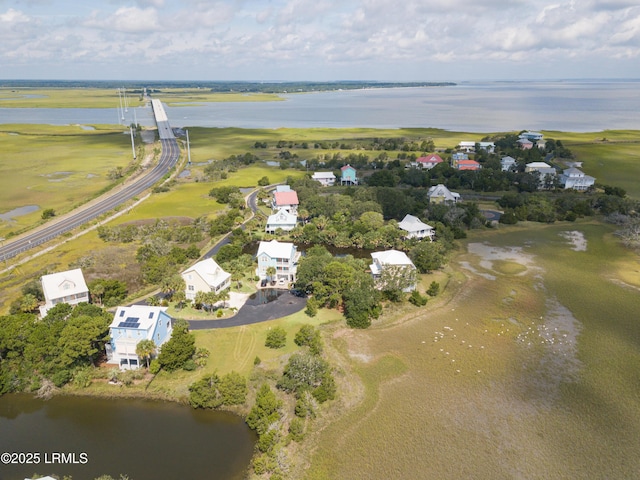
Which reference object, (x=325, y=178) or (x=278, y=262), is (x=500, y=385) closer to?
(x=278, y=262)

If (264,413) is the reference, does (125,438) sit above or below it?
below

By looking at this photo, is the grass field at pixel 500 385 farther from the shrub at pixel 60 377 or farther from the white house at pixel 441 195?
the white house at pixel 441 195

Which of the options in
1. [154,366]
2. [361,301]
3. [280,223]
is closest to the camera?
[154,366]

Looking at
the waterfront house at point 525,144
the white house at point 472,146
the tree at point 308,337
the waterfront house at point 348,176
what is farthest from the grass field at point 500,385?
the waterfront house at point 525,144

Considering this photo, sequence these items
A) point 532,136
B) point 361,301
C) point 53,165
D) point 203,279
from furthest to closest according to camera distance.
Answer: point 532,136, point 53,165, point 203,279, point 361,301

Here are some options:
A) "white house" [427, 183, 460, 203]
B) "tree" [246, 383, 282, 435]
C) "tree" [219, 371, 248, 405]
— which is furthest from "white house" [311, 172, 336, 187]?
"tree" [246, 383, 282, 435]

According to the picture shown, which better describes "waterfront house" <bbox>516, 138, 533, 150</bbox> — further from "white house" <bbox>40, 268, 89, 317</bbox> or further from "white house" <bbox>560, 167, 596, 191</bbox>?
"white house" <bbox>40, 268, 89, 317</bbox>

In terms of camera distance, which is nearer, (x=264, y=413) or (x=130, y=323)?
(x=264, y=413)

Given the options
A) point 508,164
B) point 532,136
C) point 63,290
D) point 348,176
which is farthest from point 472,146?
point 63,290
